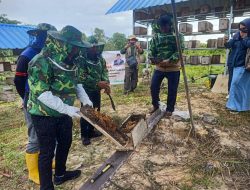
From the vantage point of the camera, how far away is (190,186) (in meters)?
3.28

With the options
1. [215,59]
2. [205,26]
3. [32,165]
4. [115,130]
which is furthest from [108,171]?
[205,26]

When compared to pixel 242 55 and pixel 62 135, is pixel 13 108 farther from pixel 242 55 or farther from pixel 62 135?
pixel 242 55

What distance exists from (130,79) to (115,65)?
1.09 m

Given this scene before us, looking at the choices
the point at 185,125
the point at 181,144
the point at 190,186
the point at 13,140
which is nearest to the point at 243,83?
the point at 185,125

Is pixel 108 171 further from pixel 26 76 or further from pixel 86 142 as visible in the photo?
pixel 86 142

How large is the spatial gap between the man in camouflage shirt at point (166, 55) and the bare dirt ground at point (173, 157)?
726 millimetres

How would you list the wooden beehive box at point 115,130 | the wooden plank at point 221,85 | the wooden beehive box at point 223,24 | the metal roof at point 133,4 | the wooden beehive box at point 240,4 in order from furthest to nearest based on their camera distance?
the metal roof at point 133,4 < the wooden beehive box at point 223,24 < the wooden beehive box at point 240,4 < the wooden plank at point 221,85 < the wooden beehive box at point 115,130

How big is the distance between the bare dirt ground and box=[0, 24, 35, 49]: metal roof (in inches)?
361

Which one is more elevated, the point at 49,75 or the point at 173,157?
the point at 49,75

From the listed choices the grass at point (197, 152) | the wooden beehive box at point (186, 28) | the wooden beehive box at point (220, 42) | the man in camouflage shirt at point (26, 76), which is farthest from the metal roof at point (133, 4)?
the man in camouflage shirt at point (26, 76)

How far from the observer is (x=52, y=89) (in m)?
2.94

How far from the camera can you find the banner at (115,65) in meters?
10.3

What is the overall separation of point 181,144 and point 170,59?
160 centimetres

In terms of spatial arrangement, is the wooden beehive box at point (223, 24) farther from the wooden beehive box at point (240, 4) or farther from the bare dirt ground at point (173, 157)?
the bare dirt ground at point (173, 157)
